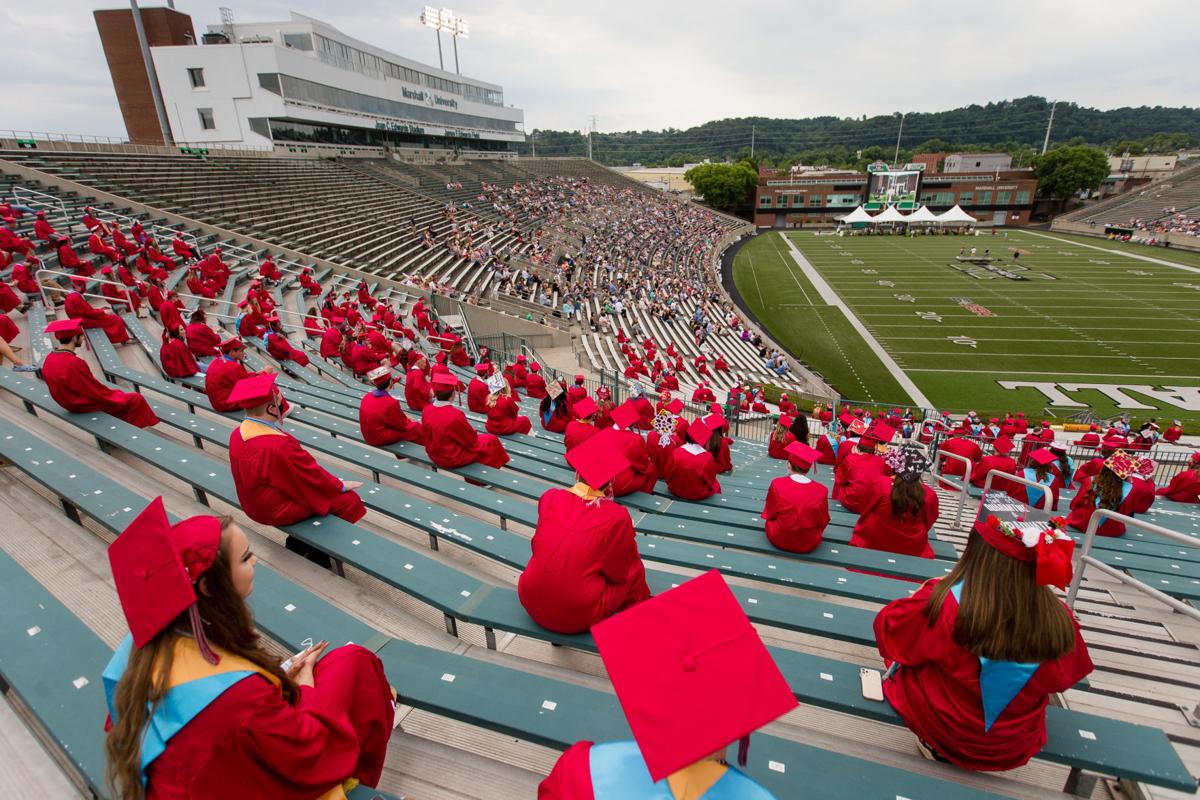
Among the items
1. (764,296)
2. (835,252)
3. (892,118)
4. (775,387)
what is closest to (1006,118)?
(892,118)

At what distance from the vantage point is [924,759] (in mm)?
2463

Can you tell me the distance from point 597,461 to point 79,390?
17.8 ft

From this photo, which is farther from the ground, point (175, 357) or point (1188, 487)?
point (175, 357)

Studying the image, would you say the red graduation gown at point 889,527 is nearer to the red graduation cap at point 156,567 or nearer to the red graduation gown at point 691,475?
the red graduation gown at point 691,475

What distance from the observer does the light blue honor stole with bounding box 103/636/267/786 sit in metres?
1.55

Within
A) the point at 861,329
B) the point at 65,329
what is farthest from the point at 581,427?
the point at 861,329

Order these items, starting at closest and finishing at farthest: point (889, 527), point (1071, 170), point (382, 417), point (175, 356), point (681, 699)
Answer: point (681, 699)
point (889, 527)
point (382, 417)
point (175, 356)
point (1071, 170)

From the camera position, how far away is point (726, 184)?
7838cm

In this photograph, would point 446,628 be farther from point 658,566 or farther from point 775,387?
point 775,387

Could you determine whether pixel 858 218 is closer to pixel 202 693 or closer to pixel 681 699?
pixel 681 699

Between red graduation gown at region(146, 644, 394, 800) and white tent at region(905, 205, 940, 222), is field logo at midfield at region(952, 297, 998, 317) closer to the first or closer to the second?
white tent at region(905, 205, 940, 222)

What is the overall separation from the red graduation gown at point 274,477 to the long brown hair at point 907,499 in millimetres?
4518

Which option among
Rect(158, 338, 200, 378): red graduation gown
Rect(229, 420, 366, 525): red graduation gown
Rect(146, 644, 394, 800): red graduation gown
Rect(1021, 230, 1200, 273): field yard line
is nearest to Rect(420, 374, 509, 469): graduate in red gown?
Rect(229, 420, 366, 525): red graduation gown

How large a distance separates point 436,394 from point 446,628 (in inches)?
127
